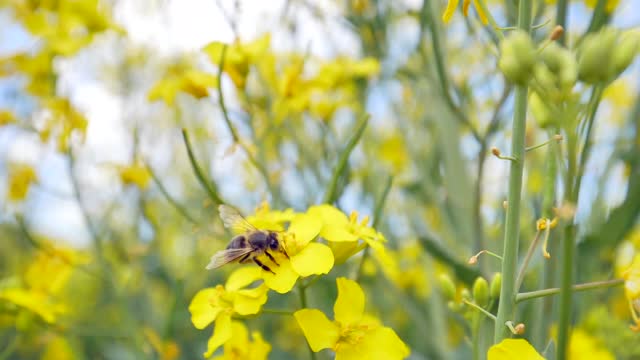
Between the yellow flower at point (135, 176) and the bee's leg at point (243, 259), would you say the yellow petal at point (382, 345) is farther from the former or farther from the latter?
the yellow flower at point (135, 176)

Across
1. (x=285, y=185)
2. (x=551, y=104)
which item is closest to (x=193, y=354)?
(x=285, y=185)

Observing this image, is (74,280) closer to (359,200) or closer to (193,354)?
(193,354)

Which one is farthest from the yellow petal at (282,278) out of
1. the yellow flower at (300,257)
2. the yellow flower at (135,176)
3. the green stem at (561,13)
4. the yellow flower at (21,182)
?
the yellow flower at (21,182)

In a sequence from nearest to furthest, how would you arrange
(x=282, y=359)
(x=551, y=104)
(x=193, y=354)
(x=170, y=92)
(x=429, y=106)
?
(x=551, y=104) → (x=170, y=92) → (x=429, y=106) → (x=282, y=359) → (x=193, y=354)

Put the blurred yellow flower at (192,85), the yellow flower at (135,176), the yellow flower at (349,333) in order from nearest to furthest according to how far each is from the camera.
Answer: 1. the yellow flower at (349,333)
2. the blurred yellow flower at (192,85)
3. the yellow flower at (135,176)

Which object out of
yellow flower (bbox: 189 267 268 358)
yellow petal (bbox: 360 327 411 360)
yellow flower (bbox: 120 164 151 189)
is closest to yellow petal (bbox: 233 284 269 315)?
yellow flower (bbox: 189 267 268 358)

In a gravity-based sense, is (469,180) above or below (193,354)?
above

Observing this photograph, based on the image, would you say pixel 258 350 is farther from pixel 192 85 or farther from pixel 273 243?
pixel 192 85

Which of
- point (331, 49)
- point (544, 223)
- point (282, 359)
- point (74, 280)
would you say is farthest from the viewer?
point (74, 280)
